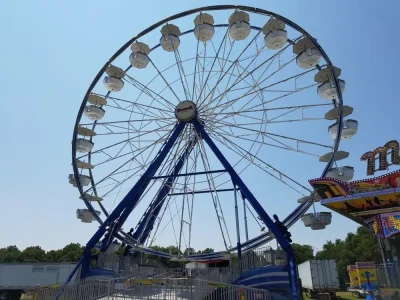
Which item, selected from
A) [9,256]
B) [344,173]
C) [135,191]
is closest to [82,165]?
[135,191]

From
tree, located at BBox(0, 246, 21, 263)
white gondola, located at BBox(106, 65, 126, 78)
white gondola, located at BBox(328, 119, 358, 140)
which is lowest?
tree, located at BBox(0, 246, 21, 263)

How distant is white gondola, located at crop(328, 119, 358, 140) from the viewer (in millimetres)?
15758

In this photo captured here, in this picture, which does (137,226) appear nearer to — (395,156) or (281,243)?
(281,243)

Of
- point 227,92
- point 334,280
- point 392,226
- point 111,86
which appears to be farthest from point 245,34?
point 334,280

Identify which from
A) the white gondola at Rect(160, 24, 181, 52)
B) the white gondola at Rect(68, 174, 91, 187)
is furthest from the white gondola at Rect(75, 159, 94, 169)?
the white gondola at Rect(160, 24, 181, 52)

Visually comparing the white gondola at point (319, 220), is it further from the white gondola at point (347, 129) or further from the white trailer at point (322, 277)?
the white trailer at point (322, 277)

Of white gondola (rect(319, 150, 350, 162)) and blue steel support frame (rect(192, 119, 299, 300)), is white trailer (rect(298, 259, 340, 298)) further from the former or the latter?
blue steel support frame (rect(192, 119, 299, 300))

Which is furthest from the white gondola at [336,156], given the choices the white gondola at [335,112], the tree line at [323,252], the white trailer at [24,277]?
the tree line at [323,252]

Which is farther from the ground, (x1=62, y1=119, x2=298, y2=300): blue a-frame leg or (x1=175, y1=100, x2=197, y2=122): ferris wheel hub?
(x1=175, y1=100, x2=197, y2=122): ferris wheel hub

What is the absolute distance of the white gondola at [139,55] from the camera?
17500 millimetres

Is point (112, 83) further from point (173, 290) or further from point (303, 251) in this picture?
point (303, 251)

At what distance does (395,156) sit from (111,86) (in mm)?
13454

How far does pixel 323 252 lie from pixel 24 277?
63.6 metres

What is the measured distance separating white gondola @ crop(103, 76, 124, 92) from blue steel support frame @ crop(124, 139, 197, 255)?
16.1 feet
